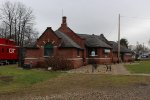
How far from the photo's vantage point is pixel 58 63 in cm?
Result: 4259

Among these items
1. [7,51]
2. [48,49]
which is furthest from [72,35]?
[7,51]

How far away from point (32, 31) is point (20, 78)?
62.9 metres

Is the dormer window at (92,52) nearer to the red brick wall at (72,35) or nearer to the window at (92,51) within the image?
the window at (92,51)

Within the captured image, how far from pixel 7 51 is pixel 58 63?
15250 millimetres

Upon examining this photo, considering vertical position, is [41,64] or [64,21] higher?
[64,21]

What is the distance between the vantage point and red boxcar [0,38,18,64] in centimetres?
5260

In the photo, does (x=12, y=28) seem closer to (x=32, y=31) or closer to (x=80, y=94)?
(x=32, y=31)

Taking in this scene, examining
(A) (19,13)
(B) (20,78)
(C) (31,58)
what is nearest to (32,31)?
(A) (19,13)

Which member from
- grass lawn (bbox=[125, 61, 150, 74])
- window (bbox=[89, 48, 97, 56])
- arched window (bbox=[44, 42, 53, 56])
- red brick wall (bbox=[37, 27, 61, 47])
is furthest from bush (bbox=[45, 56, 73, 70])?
window (bbox=[89, 48, 97, 56])

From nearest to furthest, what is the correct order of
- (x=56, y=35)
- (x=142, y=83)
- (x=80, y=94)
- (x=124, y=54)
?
1. (x=80, y=94)
2. (x=142, y=83)
3. (x=56, y=35)
4. (x=124, y=54)

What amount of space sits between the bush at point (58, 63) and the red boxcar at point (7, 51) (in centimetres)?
1143

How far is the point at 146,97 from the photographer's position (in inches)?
745

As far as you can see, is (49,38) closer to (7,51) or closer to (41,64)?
(41,64)

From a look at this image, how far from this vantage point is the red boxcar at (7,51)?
5260 centimetres
